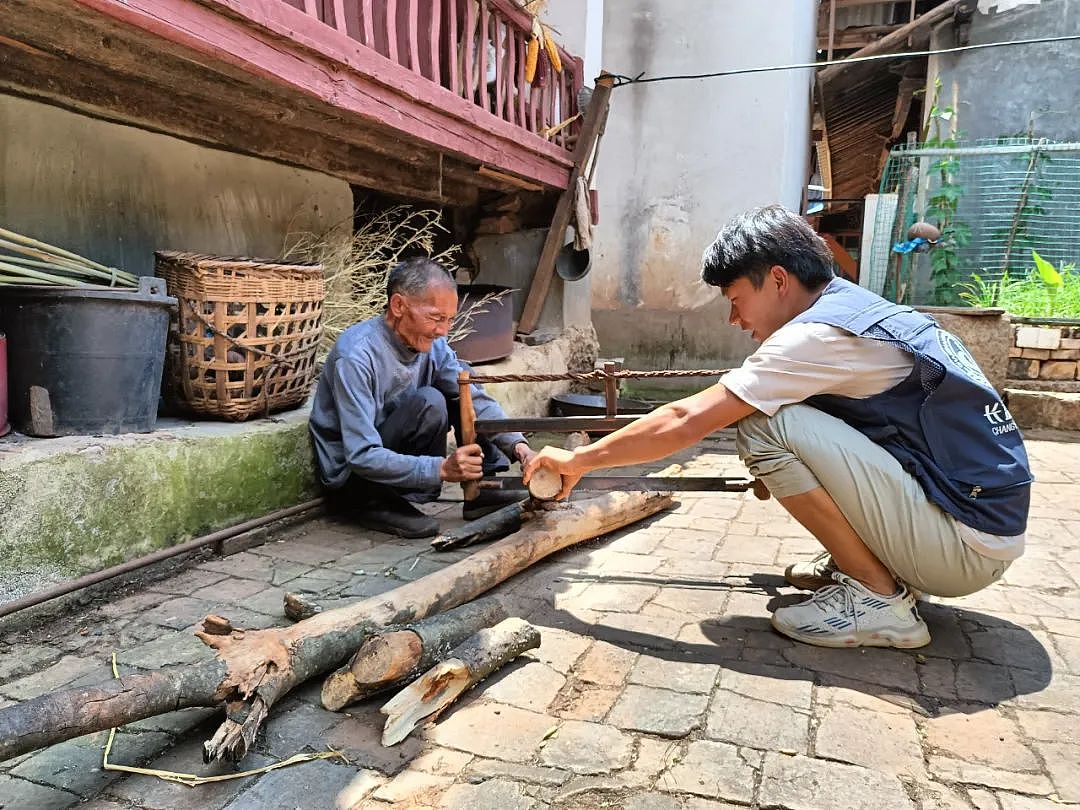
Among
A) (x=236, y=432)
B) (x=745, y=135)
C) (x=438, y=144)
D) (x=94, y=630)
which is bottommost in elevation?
(x=94, y=630)

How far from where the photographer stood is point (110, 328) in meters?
3.01

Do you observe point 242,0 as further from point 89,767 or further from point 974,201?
point 974,201

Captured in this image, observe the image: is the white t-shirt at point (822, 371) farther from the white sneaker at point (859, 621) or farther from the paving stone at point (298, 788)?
the paving stone at point (298, 788)

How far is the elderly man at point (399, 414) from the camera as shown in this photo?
339 cm

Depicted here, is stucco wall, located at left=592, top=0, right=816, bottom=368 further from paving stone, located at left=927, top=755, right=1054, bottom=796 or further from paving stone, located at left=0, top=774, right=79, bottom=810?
paving stone, located at left=0, top=774, right=79, bottom=810

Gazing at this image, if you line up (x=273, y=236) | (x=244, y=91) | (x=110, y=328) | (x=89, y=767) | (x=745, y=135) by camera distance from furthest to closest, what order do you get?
(x=745, y=135) → (x=273, y=236) → (x=244, y=91) → (x=110, y=328) → (x=89, y=767)

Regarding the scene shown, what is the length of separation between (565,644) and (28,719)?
4.72ft

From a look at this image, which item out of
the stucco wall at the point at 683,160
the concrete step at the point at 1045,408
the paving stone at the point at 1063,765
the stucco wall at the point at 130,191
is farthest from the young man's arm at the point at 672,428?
the stucco wall at the point at 683,160

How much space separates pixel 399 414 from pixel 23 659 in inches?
67.2

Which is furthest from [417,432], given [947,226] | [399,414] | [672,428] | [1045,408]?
[947,226]

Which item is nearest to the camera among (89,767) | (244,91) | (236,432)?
(89,767)

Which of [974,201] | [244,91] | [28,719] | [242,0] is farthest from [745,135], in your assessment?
[28,719]

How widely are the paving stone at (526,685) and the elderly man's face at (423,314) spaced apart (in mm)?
1672

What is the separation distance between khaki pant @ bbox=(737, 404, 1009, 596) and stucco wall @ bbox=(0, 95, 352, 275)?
3.53 m
